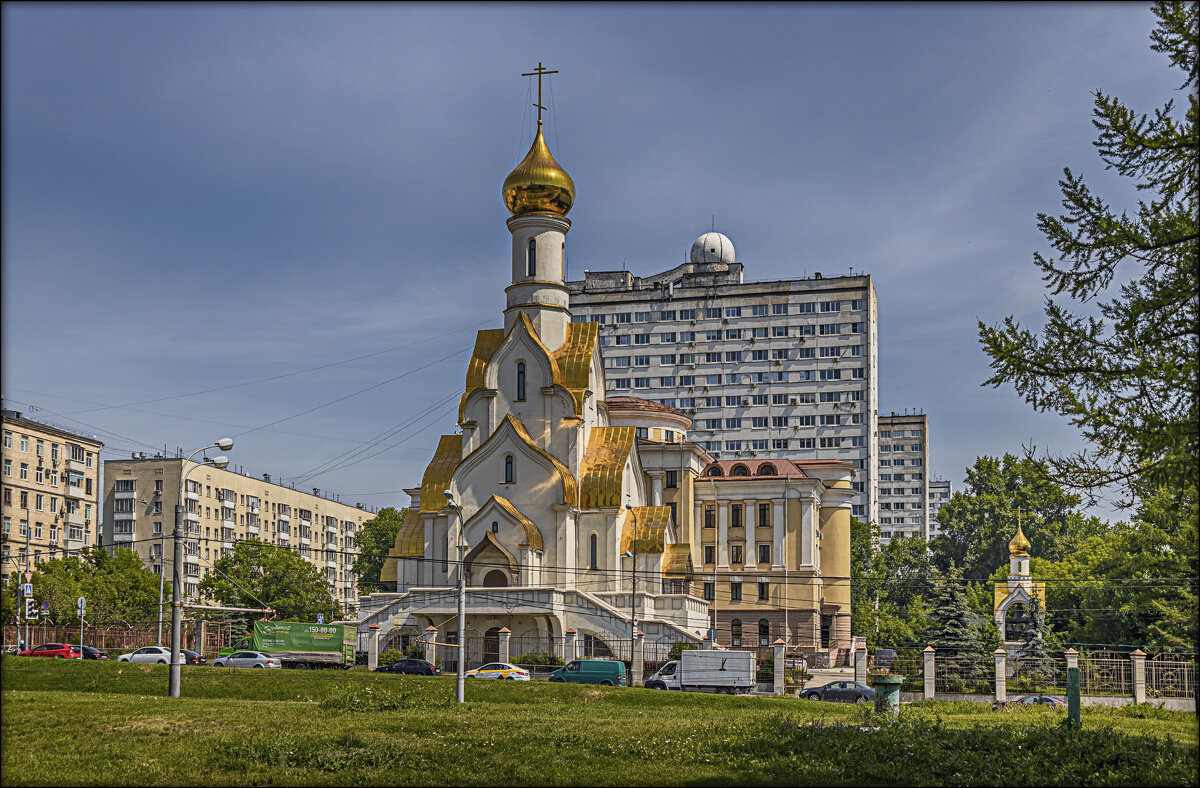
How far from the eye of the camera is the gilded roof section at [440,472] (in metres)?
55.1

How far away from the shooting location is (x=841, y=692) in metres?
39.3

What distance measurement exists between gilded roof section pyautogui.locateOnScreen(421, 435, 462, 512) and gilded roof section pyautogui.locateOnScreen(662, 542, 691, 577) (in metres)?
10.5

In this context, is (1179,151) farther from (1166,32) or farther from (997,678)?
(997,678)

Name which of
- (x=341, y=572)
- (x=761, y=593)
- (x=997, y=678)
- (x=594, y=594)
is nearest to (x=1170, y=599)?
(x=997, y=678)

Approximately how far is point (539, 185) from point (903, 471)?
86678 millimetres

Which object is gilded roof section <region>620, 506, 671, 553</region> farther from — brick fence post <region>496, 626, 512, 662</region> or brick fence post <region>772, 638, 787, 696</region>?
brick fence post <region>772, 638, 787, 696</region>

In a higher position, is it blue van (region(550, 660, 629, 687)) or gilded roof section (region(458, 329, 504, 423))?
gilded roof section (region(458, 329, 504, 423))

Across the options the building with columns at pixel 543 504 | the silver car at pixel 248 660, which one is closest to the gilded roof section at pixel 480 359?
the building with columns at pixel 543 504

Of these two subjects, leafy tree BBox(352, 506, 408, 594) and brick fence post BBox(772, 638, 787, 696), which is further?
leafy tree BBox(352, 506, 408, 594)

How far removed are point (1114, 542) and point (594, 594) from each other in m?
28.5

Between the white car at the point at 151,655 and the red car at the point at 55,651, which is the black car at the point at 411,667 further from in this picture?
the red car at the point at 55,651

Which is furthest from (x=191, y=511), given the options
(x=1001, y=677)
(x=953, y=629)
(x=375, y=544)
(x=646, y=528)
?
(x=1001, y=677)

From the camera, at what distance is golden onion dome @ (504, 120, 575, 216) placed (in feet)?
187

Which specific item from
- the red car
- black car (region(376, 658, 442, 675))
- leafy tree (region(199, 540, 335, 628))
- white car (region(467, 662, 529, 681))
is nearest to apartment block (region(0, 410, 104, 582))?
leafy tree (region(199, 540, 335, 628))
